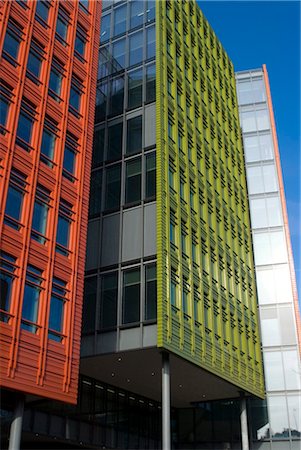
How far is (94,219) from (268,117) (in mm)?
31173

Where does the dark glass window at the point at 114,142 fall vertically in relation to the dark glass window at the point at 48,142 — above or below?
above

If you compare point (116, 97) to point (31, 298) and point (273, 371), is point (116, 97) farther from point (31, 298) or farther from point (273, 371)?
point (273, 371)

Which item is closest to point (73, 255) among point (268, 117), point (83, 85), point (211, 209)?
point (83, 85)

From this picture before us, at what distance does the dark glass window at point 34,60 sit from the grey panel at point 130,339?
47.6 feet

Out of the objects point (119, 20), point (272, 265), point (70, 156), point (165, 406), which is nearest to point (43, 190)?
point (70, 156)

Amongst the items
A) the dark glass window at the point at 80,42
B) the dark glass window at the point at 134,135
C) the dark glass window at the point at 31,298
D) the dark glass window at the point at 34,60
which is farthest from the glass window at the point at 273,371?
the dark glass window at the point at 34,60

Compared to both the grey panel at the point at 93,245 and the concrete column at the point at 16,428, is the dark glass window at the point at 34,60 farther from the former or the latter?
the concrete column at the point at 16,428

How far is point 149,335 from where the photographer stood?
Answer: 96.4ft

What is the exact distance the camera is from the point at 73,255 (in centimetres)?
2784

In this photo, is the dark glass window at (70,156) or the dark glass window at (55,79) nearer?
the dark glass window at (70,156)

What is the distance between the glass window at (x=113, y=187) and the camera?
35.2m

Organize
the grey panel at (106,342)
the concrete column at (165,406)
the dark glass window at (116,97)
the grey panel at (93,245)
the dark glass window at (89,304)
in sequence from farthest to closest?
1. the dark glass window at (116,97)
2. the grey panel at (93,245)
3. the dark glass window at (89,304)
4. the grey panel at (106,342)
5. the concrete column at (165,406)

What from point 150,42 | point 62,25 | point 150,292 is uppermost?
point 150,42

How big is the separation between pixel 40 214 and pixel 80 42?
13457mm
